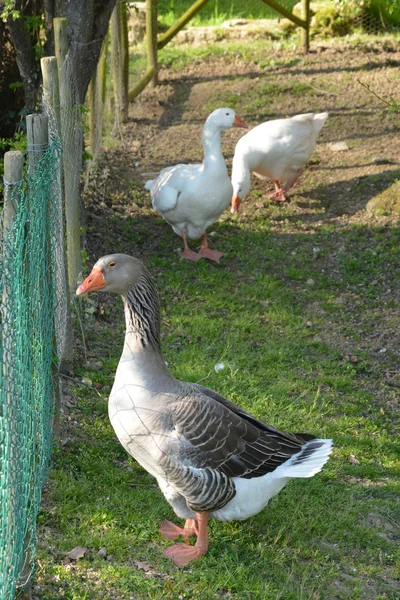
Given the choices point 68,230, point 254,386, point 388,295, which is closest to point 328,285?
point 388,295

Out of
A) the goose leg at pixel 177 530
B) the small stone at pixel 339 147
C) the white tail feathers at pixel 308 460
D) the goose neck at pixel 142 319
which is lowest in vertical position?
the goose leg at pixel 177 530

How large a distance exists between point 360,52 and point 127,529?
10.9 metres

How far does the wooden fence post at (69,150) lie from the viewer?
539 cm

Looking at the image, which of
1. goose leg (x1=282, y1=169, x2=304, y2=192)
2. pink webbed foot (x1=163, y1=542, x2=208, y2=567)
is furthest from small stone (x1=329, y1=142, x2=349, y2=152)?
pink webbed foot (x1=163, y1=542, x2=208, y2=567)

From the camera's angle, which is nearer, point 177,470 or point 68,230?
point 177,470

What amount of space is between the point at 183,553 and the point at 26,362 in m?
1.40

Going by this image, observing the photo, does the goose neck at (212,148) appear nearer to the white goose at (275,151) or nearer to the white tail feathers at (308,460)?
the white goose at (275,151)

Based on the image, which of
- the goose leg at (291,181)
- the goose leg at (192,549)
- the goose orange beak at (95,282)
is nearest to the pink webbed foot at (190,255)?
the goose leg at (291,181)

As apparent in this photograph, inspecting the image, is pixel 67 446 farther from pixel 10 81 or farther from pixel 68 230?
pixel 10 81

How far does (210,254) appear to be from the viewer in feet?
25.6

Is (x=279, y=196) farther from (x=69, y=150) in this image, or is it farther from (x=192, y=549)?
(x=192, y=549)

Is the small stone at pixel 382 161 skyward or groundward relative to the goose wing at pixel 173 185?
groundward

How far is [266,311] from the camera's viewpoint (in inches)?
275

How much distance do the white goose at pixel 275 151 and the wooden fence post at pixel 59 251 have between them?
369 centimetres
